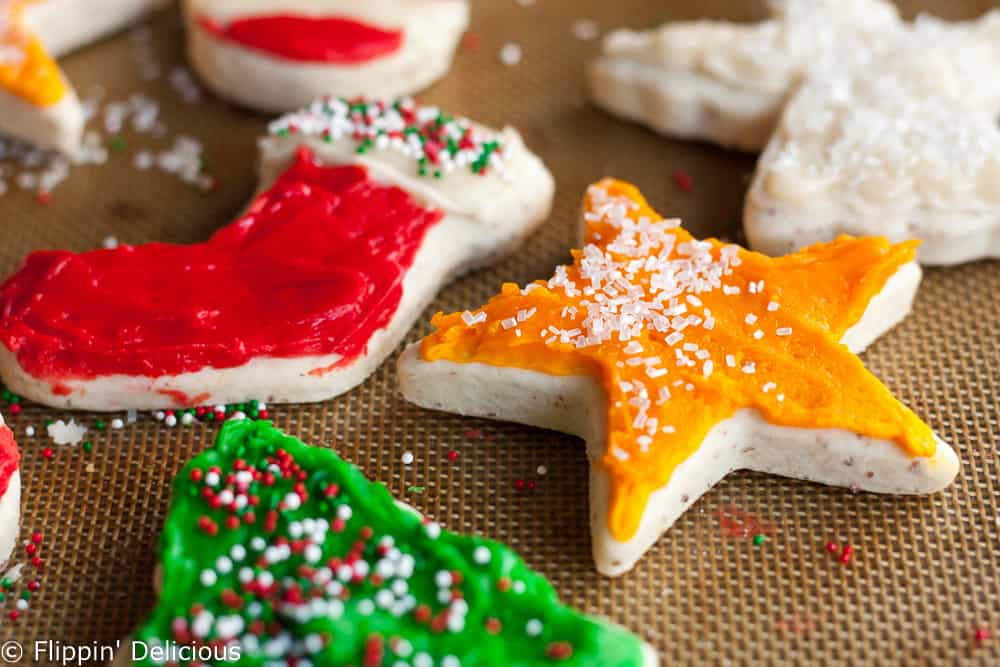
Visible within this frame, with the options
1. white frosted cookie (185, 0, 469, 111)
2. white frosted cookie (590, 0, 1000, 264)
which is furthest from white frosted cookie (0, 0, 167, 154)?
white frosted cookie (590, 0, 1000, 264)

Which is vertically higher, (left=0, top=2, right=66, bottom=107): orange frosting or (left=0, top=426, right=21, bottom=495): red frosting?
(left=0, top=2, right=66, bottom=107): orange frosting

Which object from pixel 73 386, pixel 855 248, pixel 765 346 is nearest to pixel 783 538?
pixel 765 346

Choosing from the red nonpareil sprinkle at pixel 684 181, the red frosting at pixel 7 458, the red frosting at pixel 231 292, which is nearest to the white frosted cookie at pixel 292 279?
the red frosting at pixel 231 292

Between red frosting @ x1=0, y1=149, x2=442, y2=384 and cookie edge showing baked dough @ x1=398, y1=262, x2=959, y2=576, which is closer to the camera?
cookie edge showing baked dough @ x1=398, y1=262, x2=959, y2=576

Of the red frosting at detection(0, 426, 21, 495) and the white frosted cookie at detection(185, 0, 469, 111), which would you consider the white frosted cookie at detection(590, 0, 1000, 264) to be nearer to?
the white frosted cookie at detection(185, 0, 469, 111)

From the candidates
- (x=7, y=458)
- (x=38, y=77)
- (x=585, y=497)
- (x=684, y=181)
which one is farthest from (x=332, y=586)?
(x=38, y=77)

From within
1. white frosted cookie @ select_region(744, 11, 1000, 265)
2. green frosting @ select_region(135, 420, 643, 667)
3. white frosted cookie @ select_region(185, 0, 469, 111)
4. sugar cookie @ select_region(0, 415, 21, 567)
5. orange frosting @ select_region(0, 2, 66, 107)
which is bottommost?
sugar cookie @ select_region(0, 415, 21, 567)

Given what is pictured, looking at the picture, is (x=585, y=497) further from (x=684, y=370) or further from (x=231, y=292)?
(x=231, y=292)

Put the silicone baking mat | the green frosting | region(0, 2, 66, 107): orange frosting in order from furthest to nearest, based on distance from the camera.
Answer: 1. region(0, 2, 66, 107): orange frosting
2. the silicone baking mat
3. the green frosting

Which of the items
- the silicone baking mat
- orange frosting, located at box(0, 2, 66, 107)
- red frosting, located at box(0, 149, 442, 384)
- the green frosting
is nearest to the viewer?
the green frosting
